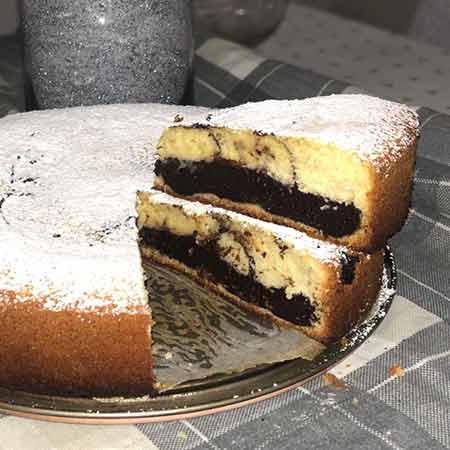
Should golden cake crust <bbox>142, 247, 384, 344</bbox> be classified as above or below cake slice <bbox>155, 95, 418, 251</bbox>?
below

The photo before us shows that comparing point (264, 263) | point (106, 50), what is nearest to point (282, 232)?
point (264, 263)

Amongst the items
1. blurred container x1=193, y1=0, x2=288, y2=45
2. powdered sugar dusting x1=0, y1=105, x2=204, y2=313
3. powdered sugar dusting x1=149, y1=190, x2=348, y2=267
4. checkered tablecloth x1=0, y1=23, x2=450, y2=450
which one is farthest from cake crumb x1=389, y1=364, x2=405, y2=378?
blurred container x1=193, y1=0, x2=288, y2=45

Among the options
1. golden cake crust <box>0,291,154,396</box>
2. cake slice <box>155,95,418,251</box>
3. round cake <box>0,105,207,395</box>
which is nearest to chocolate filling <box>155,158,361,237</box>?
cake slice <box>155,95,418,251</box>

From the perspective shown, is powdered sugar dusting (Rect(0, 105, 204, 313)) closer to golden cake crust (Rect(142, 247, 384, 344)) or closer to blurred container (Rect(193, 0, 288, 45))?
golden cake crust (Rect(142, 247, 384, 344))

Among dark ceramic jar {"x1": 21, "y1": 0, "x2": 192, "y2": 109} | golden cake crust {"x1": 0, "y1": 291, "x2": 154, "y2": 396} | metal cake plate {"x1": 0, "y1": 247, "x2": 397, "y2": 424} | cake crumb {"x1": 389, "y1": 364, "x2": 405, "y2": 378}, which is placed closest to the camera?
metal cake plate {"x1": 0, "y1": 247, "x2": 397, "y2": 424}

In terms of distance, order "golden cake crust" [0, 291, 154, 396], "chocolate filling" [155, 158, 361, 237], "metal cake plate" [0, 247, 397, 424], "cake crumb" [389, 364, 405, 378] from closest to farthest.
Answer: "metal cake plate" [0, 247, 397, 424]
"golden cake crust" [0, 291, 154, 396]
"cake crumb" [389, 364, 405, 378]
"chocolate filling" [155, 158, 361, 237]

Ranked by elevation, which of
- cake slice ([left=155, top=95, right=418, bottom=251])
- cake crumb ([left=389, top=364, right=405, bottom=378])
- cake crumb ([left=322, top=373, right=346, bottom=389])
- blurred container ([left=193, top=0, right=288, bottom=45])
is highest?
cake slice ([left=155, top=95, right=418, bottom=251])

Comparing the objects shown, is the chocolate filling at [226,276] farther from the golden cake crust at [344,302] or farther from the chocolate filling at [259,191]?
the chocolate filling at [259,191]

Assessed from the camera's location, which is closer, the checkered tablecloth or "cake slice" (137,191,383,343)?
the checkered tablecloth
